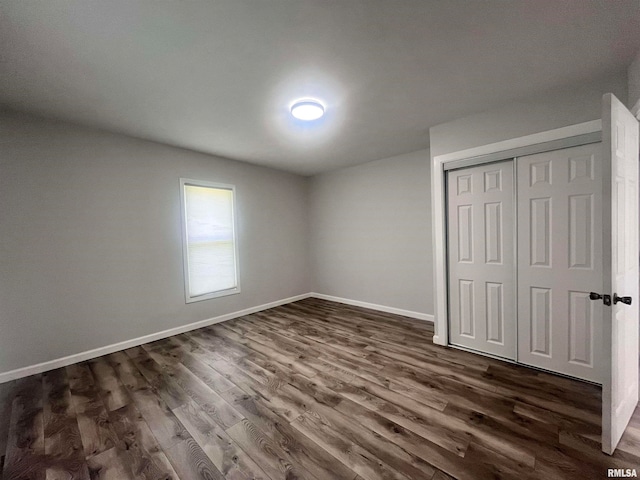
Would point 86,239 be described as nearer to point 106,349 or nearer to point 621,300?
point 106,349

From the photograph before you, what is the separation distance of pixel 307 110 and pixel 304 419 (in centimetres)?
267

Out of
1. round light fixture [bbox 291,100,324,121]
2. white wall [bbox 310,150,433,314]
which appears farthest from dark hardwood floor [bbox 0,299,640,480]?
round light fixture [bbox 291,100,324,121]

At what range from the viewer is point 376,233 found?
4.40 metres

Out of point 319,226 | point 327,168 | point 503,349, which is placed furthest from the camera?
point 319,226

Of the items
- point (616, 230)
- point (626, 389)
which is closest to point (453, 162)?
point (616, 230)

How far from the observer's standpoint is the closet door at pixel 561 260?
7.04 ft

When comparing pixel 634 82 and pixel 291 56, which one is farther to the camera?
pixel 634 82

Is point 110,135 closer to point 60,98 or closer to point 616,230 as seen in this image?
point 60,98

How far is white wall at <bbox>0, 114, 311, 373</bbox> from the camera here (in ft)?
8.17

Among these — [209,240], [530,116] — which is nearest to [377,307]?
[209,240]

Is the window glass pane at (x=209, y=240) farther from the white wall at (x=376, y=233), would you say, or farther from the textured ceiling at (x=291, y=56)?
the white wall at (x=376, y=233)

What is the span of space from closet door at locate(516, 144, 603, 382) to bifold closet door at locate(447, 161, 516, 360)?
0.11 metres

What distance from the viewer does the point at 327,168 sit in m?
4.87

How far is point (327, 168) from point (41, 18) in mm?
3875
